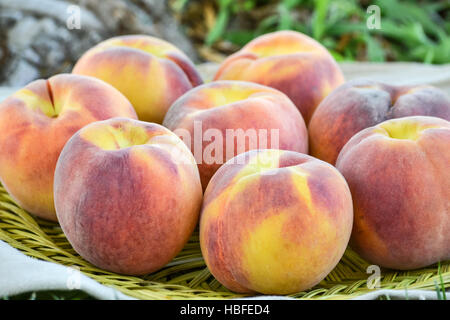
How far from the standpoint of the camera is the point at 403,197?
71 centimetres

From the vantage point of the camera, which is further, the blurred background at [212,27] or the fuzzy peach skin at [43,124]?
the blurred background at [212,27]

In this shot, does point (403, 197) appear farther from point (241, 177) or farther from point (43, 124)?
point (43, 124)

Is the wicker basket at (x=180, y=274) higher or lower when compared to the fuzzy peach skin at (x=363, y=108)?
lower

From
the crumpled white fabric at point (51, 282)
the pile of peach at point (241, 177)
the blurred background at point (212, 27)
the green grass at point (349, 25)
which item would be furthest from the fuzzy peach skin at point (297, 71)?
the green grass at point (349, 25)

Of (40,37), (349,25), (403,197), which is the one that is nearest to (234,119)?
(403,197)

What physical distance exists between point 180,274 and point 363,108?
389mm

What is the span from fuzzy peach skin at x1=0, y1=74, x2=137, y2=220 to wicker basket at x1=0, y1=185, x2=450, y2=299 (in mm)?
37

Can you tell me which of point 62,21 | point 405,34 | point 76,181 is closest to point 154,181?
point 76,181

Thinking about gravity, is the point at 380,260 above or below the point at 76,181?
below

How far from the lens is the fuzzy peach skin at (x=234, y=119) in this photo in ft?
2.72

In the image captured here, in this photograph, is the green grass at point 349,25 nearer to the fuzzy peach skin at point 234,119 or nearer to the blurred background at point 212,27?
the blurred background at point 212,27
